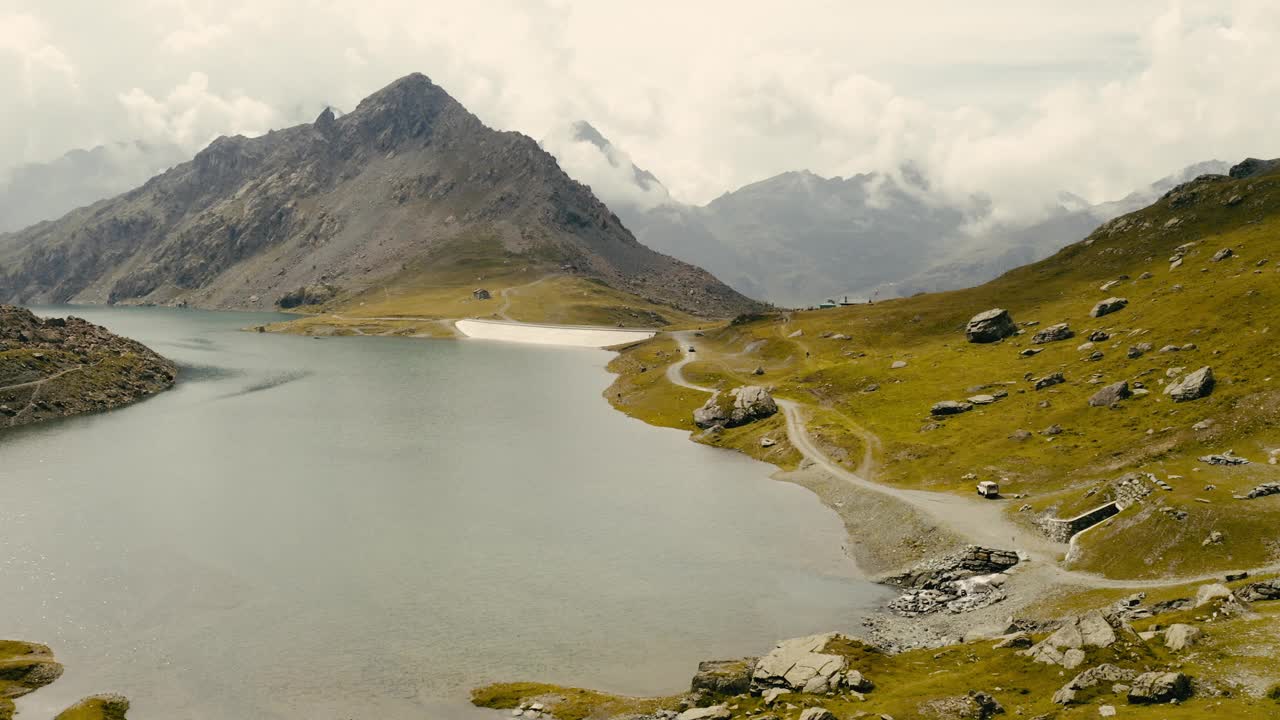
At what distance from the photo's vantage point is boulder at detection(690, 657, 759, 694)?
181 feet

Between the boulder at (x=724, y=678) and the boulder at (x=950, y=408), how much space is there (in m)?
79.7

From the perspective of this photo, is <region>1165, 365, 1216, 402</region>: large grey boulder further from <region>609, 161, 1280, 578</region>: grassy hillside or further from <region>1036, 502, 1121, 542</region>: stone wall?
<region>1036, 502, 1121, 542</region>: stone wall

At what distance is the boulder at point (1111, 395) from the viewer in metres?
107

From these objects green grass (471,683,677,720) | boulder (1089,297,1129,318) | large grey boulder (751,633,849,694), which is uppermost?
boulder (1089,297,1129,318)

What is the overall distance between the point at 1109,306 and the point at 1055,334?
13.9m

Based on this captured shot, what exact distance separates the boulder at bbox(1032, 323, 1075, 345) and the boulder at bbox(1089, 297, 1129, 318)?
816cm

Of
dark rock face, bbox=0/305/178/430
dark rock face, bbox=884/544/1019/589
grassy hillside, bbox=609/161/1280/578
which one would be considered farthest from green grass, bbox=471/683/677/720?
dark rock face, bbox=0/305/178/430

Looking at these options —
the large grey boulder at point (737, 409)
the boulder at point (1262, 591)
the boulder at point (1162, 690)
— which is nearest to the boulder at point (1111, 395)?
the large grey boulder at point (737, 409)

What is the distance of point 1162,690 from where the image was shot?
4153 centimetres

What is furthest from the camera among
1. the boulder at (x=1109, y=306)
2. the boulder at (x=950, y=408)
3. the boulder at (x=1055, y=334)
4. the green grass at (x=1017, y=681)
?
the boulder at (x=1109, y=306)

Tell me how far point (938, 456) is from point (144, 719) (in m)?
93.7

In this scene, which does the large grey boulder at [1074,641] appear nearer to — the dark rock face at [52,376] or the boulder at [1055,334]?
the boulder at [1055,334]

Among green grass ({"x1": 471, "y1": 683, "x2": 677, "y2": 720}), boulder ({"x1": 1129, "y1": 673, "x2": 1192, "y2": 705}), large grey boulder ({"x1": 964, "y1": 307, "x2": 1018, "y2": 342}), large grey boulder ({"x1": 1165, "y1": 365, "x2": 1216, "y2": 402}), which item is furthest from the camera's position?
large grey boulder ({"x1": 964, "y1": 307, "x2": 1018, "y2": 342})

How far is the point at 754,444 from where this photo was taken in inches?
5315
